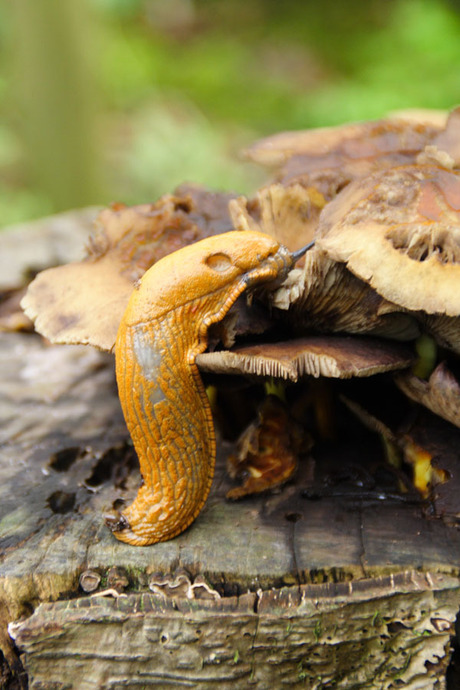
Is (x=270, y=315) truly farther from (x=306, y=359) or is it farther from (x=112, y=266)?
(x=112, y=266)

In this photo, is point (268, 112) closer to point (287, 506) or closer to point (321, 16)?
point (321, 16)

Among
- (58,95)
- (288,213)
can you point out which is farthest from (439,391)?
(58,95)

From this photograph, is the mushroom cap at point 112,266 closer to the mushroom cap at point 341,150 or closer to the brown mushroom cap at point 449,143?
the mushroom cap at point 341,150

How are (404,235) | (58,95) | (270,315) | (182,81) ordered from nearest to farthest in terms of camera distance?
(404,235)
(270,315)
(58,95)
(182,81)

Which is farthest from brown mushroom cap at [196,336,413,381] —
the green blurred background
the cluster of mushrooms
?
the green blurred background

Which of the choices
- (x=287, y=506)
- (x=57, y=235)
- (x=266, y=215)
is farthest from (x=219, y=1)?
(x=287, y=506)
